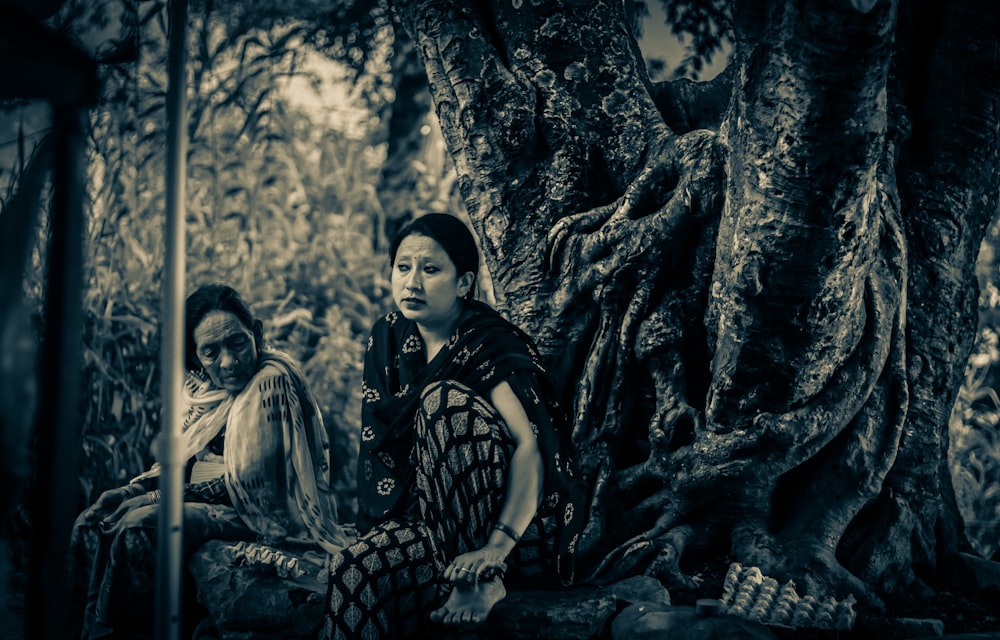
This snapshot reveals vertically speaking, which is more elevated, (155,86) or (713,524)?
(155,86)

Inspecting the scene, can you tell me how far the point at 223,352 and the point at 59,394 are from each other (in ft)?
3.49

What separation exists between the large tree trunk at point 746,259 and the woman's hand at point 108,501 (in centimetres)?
167

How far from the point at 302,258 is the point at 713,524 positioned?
7.81 ft

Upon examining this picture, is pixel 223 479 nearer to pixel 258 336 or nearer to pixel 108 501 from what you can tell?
pixel 108 501

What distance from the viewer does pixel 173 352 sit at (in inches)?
118

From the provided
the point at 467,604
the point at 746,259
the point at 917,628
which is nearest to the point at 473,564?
the point at 467,604

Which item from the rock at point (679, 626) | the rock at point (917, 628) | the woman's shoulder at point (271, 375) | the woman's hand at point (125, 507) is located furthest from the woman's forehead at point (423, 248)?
the rock at point (917, 628)

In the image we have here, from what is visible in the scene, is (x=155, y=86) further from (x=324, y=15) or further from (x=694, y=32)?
(x=694, y=32)

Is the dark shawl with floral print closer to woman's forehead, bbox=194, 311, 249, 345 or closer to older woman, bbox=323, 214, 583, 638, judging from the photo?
older woman, bbox=323, 214, 583, 638

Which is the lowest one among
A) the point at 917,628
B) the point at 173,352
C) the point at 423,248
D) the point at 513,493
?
the point at 917,628

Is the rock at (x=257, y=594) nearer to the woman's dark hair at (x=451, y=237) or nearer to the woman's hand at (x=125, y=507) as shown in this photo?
the woman's hand at (x=125, y=507)

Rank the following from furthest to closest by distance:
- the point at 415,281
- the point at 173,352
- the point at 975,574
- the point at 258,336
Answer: the point at 975,574, the point at 258,336, the point at 415,281, the point at 173,352

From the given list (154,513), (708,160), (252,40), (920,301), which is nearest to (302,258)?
(252,40)

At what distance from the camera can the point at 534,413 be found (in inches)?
133
